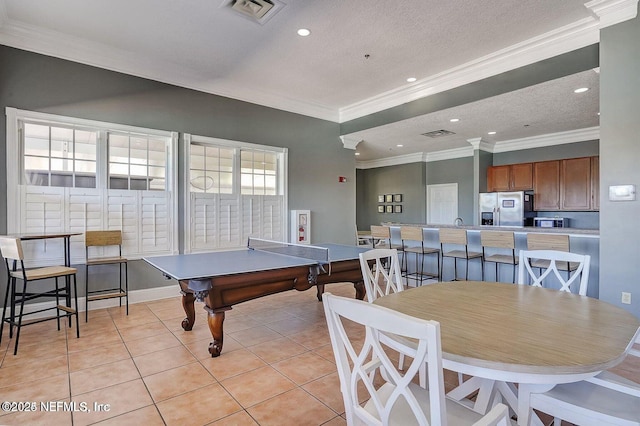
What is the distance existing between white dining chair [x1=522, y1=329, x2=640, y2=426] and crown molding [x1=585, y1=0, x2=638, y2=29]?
3.17 m

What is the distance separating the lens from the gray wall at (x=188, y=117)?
355 centimetres

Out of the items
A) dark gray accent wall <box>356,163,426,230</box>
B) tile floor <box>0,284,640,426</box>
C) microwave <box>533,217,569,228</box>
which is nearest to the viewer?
tile floor <box>0,284,640,426</box>

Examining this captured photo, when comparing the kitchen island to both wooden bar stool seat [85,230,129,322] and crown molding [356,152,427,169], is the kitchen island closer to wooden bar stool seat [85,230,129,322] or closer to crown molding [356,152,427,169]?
crown molding [356,152,427,169]

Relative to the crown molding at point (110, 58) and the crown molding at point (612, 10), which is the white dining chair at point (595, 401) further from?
the crown molding at point (110, 58)

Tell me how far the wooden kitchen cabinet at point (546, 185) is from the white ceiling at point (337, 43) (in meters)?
1.40

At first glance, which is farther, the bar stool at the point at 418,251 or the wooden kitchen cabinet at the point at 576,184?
the wooden kitchen cabinet at the point at 576,184

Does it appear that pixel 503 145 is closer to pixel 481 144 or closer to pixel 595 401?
pixel 481 144

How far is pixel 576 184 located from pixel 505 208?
1.26 m

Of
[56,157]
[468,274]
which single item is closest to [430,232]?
[468,274]

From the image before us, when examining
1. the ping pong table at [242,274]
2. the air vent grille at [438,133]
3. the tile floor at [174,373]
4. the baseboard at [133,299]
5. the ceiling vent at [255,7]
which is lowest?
the tile floor at [174,373]

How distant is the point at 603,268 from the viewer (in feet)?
9.98

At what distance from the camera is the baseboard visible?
3.60 metres

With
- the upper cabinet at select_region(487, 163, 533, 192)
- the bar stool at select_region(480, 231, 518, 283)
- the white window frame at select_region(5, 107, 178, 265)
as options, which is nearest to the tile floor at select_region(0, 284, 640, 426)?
the white window frame at select_region(5, 107, 178, 265)

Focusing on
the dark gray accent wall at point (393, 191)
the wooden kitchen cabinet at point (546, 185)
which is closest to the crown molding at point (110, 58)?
the dark gray accent wall at point (393, 191)
